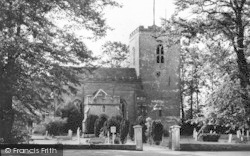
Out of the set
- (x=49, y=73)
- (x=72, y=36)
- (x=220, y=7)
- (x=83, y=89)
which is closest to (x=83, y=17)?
(x=72, y=36)

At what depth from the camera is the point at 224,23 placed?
1686 centimetres

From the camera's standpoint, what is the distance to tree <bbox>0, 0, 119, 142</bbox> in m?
15.3

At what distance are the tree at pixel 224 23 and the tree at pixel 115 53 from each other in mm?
44377

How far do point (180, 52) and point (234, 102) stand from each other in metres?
41.5

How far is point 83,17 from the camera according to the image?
18.0 meters

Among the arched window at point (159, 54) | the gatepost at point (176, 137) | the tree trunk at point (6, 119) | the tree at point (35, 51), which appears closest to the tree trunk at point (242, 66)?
the tree at point (35, 51)

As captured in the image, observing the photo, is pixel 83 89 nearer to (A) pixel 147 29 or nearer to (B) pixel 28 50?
(A) pixel 147 29

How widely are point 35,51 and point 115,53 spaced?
47.7m

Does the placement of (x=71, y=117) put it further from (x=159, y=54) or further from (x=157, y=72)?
(x=159, y=54)

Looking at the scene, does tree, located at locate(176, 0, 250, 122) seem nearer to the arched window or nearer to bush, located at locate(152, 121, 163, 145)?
bush, located at locate(152, 121, 163, 145)

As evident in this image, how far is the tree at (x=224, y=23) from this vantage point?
54.6 feet

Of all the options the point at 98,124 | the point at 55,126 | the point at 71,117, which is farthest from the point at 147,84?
the point at 55,126

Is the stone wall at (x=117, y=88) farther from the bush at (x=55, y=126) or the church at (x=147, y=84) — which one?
the bush at (x=55, y=126)

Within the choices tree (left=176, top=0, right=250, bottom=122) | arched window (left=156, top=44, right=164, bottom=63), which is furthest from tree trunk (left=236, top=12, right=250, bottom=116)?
arched window (left=156, top=44, right=164, bottom=63)
